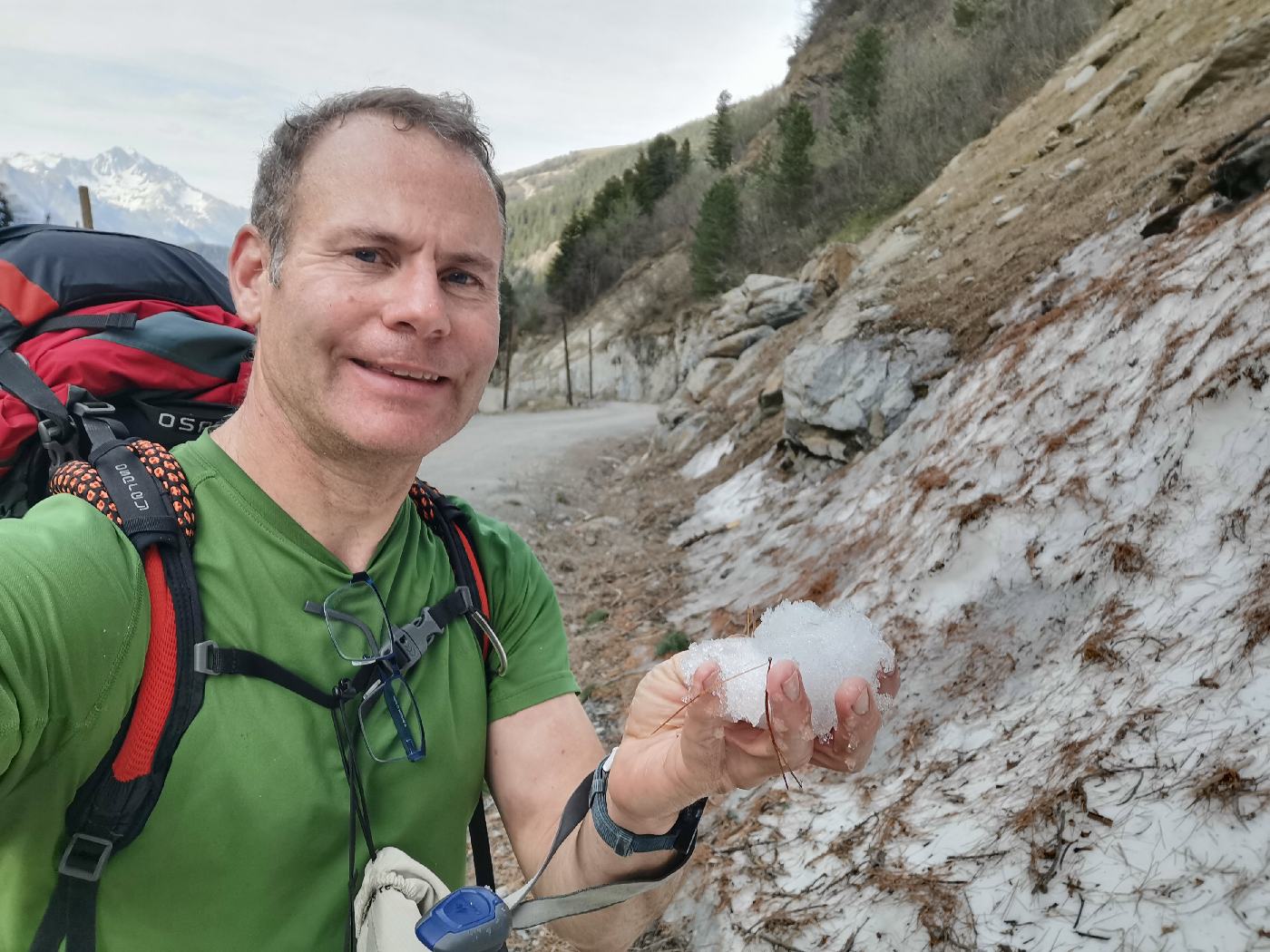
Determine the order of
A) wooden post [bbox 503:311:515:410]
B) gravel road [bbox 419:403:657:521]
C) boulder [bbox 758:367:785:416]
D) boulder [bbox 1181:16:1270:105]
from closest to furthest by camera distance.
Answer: boulder [bbox 1181:16:1270:105]
boulder [bbox 758:367:785:416]
gravel road [bbox 419:403:657:521]
wooden post [bbox 503:311:515:410]

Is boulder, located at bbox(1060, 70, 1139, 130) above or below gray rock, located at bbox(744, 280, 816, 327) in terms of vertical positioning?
above

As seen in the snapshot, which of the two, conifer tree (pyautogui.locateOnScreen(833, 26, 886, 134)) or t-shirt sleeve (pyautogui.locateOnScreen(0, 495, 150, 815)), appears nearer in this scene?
t-shirt sleeve (pyautogui.locateOnScreen(0, 495, 150, 815))

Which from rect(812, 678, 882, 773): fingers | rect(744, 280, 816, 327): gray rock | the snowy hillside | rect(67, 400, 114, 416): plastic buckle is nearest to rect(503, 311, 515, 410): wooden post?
rect(744, 280, 816, 327): gray rock

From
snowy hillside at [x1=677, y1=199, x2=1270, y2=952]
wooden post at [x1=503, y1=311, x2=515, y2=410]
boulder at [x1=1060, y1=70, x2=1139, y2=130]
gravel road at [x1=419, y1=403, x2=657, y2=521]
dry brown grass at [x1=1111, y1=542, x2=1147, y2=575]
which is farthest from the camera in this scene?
wooden post at [x1=503, y1=311, x2=515, y2=410]

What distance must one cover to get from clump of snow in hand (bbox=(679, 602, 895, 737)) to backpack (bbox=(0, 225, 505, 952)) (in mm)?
712

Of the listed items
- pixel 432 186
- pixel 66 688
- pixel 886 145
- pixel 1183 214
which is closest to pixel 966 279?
pixel 1183 214

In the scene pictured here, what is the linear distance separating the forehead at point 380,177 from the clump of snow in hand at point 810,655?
45.4 inches

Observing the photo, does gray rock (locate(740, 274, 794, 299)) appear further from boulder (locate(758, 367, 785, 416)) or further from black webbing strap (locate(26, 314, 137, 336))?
black webbing strap (locate(26, 314, 137, 336))

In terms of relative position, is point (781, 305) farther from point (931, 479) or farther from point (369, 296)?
point (369, 296)

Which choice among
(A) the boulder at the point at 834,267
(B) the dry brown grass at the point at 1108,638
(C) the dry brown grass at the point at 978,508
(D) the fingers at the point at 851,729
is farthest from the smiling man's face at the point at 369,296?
(A) the boulder at the point at 834,267

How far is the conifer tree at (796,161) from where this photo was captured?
35875 millimetres

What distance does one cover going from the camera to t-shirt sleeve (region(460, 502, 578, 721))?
Answer: 2010 millimetres

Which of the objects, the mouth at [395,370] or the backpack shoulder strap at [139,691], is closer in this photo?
the backpack shoulder strap at [139,691]

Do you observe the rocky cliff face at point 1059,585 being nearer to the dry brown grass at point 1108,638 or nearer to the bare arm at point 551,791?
the dry brown grass at point 1108,638
